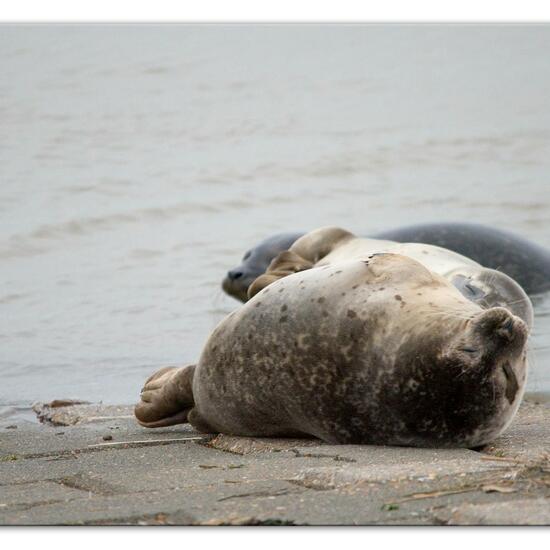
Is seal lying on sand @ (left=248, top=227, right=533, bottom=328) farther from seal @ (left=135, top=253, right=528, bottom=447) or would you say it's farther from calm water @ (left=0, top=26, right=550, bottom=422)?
calm water @ (left=0, top=26, right=550, bottom=422)

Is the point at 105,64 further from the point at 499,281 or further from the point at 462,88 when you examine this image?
the point at 499,281

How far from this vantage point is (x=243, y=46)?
836cm

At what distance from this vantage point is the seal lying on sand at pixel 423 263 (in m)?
5.28

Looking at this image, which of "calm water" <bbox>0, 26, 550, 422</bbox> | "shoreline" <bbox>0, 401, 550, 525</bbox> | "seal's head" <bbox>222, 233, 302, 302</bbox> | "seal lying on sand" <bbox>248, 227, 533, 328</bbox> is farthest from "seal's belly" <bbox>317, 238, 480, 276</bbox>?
"seal's head" <bbox>222, 233, 302, 302</bbox>

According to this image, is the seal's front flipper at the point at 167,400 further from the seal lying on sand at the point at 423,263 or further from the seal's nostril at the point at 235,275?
the seal's nostril at the point at 235,275

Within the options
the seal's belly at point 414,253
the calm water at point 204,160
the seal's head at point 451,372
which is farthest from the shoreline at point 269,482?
the calm water at point 204,160

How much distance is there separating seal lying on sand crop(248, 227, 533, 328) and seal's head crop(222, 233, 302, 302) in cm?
113

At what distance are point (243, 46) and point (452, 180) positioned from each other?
4198 mm

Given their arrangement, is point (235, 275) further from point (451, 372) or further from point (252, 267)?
point (451, 372)

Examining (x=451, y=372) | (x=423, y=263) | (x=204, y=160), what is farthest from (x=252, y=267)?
(x=204, y=160)

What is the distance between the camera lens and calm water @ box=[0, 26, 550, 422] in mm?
7438

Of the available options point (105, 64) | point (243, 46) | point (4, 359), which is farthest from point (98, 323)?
point (105, 64)

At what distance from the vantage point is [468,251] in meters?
7.88

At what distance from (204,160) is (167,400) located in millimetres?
7990
